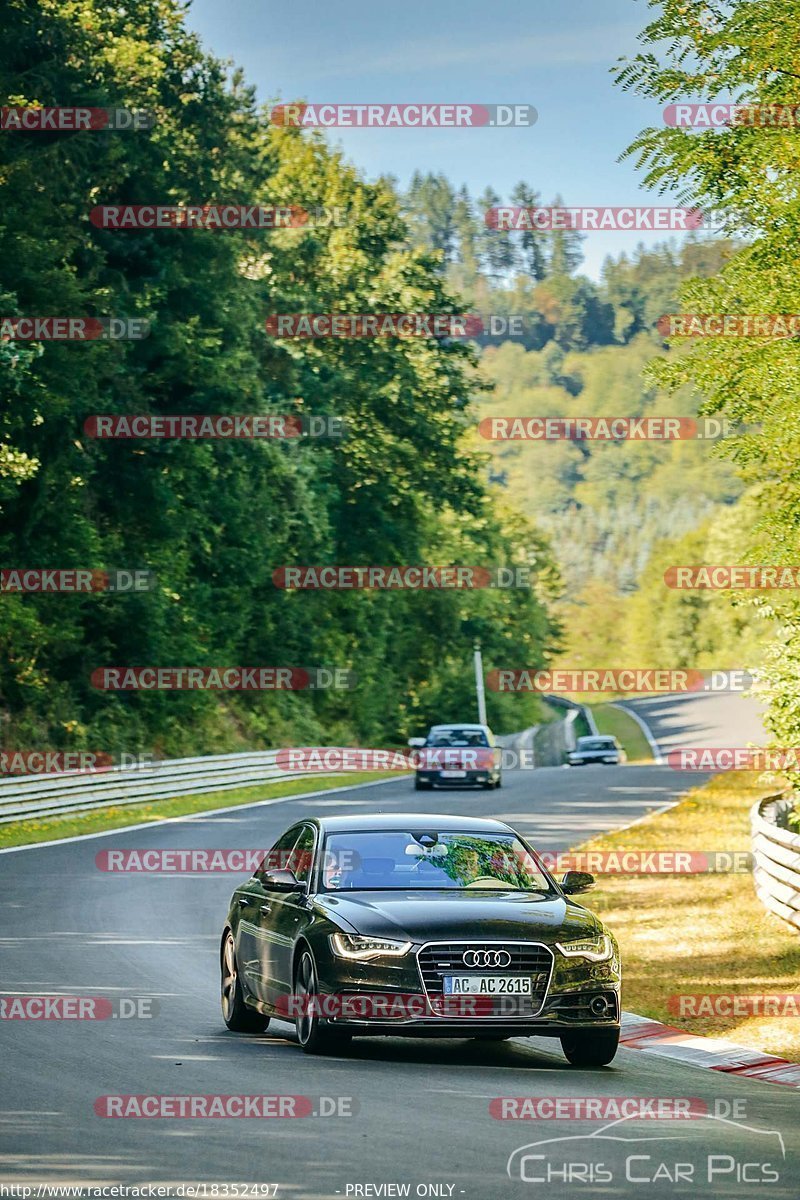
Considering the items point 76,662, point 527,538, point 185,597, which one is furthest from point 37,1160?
point 527,538

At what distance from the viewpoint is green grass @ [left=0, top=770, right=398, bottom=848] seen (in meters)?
32.2

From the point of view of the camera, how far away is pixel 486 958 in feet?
34.4

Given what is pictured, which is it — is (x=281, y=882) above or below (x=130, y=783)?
above

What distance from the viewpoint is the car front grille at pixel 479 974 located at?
34.2ft

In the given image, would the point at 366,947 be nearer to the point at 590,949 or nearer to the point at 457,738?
the point at 590,949

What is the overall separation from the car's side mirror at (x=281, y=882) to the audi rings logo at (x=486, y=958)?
151 centimetres

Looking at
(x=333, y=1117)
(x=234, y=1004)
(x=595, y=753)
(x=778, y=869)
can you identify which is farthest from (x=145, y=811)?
(x=595, y=753)

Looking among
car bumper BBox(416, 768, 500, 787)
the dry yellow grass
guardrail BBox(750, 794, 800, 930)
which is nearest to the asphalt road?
the dry yellow grass

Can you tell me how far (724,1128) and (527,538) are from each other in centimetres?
12612

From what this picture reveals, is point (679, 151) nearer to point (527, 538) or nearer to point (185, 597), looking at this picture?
point (185, 597)

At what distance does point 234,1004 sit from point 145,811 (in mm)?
25893

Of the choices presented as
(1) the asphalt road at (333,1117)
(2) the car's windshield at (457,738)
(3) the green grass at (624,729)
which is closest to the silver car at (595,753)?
(3) the green grass at (624,729)

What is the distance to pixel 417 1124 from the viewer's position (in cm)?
860

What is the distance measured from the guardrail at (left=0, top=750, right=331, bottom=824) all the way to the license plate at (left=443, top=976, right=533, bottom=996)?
23.2 m
